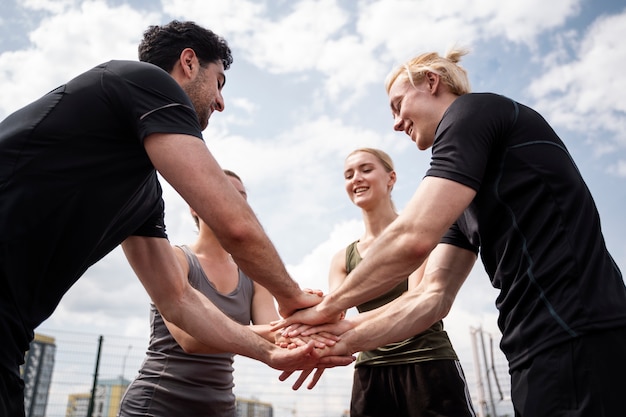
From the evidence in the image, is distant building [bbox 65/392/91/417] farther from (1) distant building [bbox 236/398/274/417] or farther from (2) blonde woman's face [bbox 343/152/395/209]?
(2) blonde woman's face [bbox 343/152/395/209]

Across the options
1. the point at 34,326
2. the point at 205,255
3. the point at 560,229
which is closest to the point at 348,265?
the point at 205,255

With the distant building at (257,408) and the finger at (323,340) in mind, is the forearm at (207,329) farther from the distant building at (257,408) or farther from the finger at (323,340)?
the distant building at (257,408)

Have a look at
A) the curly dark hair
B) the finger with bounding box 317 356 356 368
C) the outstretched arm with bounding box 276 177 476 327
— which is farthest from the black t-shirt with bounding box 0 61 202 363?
the finger with bounding box 317 356 356 368

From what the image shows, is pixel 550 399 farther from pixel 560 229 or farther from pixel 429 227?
pixel 429 227

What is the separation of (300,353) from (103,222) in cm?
168

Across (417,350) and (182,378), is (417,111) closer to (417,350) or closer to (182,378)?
(417,350)

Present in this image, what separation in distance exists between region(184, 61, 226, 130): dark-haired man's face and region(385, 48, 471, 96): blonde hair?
107 cm

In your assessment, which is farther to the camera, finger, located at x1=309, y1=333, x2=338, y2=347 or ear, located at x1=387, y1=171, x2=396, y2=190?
ear, located at x1=387, y1=171, x2=396, y2=190

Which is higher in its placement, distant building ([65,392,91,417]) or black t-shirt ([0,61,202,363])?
black t-shirt ([0,61,202,363])

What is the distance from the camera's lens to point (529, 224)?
2115 millimetres

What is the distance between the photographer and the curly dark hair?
3.04 m

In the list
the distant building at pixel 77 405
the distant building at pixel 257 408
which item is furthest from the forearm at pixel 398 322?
the distant building at pixel 257 408

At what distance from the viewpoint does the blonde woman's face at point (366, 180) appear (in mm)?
4645

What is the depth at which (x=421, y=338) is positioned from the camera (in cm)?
369
